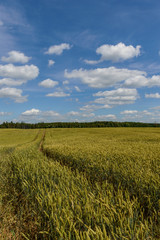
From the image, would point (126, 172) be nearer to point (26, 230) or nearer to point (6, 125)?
point (26, 230)

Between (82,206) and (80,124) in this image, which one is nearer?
(82,206)

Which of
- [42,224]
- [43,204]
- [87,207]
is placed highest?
[87,207]

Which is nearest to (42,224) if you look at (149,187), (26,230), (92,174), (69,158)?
(26,230)

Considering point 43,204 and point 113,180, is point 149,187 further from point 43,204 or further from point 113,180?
point 43,204

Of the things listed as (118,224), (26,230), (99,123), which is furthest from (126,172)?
(99,123)

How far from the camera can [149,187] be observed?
11.1 feet

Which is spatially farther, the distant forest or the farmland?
the distant forest

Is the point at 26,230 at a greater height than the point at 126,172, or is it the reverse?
the point at 126,172

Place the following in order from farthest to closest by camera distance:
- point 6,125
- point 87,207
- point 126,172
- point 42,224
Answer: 1. point 6,125
2. point 126,172
3. point 42,224
4. point 87,207

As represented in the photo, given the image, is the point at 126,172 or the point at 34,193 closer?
the point at 34,193

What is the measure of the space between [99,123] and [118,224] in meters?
117

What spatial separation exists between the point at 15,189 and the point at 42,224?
8.20 ft

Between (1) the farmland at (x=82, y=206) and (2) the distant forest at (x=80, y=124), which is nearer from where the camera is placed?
(1) the farmland at (x=82, y=206)

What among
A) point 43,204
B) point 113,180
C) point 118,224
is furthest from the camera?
point 113,180
